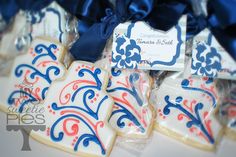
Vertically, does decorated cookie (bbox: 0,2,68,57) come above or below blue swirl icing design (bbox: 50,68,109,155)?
above

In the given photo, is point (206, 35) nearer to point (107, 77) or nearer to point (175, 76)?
point (175, 76)

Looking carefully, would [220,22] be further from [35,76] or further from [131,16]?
[35,76]

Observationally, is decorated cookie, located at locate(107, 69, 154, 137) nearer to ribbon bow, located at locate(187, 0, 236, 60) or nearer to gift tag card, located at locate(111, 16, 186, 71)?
gift tag card, located at locate(111, 16, 186, 71)

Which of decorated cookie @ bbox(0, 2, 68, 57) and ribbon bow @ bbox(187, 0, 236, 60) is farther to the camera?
decorated cookie @ bbox(0, 2, 68, 57)

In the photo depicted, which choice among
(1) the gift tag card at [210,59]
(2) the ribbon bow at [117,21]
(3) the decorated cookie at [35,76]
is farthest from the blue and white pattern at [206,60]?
(3) the decorated cookie at [35,76]

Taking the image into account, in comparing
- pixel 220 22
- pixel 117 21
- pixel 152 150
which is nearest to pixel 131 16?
pixel 117 21

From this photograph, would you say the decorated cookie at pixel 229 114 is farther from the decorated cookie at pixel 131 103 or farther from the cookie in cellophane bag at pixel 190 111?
the decorated cookie at pixel 131 103

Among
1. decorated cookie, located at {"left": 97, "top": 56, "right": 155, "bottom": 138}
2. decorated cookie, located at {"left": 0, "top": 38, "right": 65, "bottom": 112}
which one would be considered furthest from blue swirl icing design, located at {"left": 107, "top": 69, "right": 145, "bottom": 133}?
decorated cookie, located at {"left": 0, "top": 38, "right": 65, "bottom": 112}
